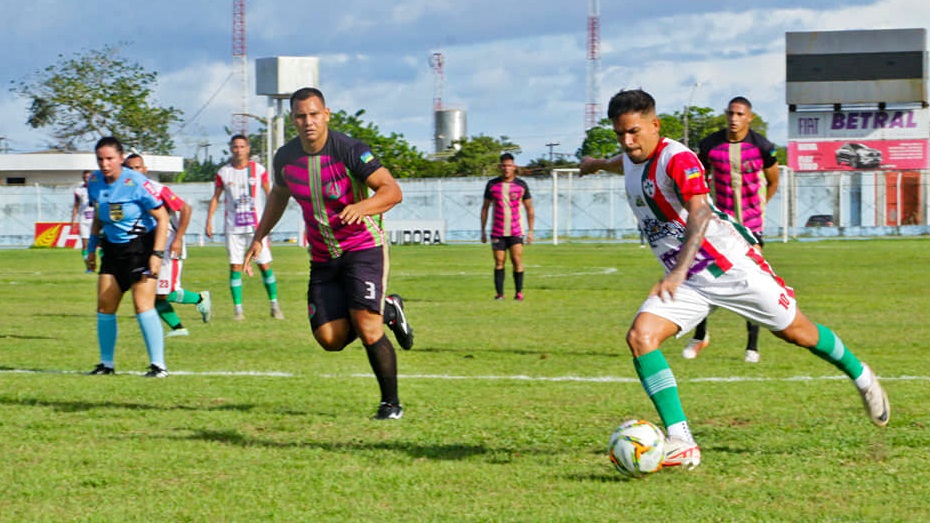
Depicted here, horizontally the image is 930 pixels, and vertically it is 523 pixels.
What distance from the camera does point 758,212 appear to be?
11.0 meters

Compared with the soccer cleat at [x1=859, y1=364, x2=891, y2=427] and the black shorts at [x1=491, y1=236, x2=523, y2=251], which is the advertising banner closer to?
the black shorts at [x1=491, y1=236, x2=523, y2=251]

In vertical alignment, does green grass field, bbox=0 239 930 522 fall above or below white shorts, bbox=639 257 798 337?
below

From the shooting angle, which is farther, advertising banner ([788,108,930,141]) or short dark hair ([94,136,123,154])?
advertising banner ([788,108,930,141])

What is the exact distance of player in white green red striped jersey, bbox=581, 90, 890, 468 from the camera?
6.05 metres

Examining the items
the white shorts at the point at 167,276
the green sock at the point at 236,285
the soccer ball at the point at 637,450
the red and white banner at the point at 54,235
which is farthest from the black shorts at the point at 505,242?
the red and white banner at the point at 54,235

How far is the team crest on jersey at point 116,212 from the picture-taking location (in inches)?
399

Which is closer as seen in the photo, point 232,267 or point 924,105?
point 232,267

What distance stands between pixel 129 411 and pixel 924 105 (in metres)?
57.7

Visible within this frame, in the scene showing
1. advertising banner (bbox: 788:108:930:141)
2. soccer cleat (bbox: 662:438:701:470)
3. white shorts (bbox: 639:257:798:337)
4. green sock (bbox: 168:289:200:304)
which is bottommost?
soccer cleat (bbox: 662:438:701:470)

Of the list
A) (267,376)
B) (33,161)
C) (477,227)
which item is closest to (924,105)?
(477,227)

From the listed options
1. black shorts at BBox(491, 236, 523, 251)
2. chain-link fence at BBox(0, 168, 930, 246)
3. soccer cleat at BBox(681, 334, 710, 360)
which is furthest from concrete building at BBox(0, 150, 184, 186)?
soccer cleat at BBox(681, 334, 710, 360)

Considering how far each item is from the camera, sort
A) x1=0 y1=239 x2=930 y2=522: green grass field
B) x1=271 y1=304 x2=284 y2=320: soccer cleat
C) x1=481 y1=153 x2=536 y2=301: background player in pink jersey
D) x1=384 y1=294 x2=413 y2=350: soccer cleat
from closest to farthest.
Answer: x1=0 y1=239 x2=930 y2=522: green grass field
x1=384 y1=294 x2=413 y2=350: soccer cleat
x1=271 y1=304 x2=284 y2=320: soccer cleat
x1=481 y1=153 x2=536 y2=301: background player in pink jersey

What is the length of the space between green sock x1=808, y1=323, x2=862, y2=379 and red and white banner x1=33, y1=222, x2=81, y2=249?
1713 inches

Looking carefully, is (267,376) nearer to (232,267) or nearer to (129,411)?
(129,411)
